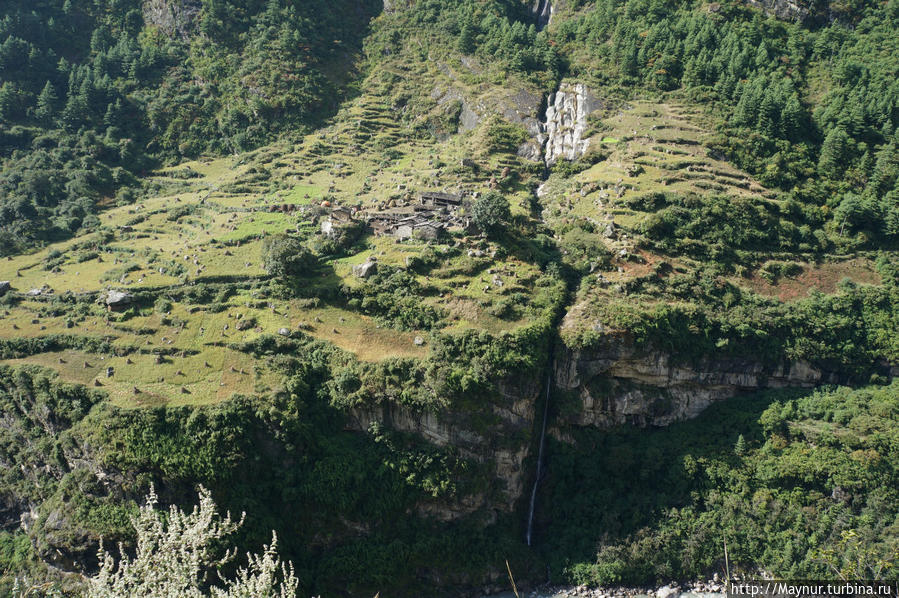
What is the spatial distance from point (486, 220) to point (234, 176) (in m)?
36.9

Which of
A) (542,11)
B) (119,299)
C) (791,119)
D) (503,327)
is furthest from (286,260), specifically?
(542,11)

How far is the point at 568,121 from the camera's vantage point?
7269cm

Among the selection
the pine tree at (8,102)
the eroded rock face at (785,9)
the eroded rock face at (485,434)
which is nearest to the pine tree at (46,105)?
the pine tree at (8,102)

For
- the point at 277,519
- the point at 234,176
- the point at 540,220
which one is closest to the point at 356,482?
the point at 277,519

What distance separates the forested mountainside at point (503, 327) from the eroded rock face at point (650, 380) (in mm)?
228

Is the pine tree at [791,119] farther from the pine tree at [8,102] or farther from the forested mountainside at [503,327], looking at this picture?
the pine tree at [8,102]

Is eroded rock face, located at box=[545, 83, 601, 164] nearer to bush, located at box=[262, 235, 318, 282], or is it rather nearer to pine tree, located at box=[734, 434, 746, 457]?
bush, located at box=[262, 235, 318, 282]

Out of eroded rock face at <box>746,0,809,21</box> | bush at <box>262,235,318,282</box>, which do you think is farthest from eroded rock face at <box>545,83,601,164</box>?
bush at <box>262,235,318,282</box>

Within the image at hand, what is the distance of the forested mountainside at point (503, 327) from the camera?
40.7m

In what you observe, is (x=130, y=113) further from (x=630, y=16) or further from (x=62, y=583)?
(x=630, y=16)

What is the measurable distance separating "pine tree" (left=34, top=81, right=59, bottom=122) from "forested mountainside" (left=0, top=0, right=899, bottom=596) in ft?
1.04

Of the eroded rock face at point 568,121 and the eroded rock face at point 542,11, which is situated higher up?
the eroded rock face at point 542,11

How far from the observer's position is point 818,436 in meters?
42.9

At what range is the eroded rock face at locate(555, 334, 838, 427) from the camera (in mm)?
46719
